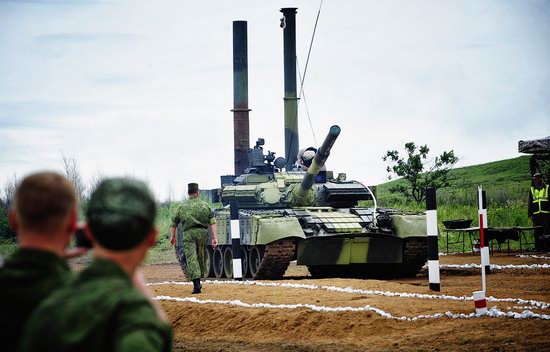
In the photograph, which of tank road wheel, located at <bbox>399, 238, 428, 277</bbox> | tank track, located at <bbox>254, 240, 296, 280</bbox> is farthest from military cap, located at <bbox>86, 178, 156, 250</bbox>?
tank road wheel, located at <bbox>399, 238, 428, 277</bbox>

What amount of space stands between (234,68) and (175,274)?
6.41 m

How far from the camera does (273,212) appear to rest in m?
22.0

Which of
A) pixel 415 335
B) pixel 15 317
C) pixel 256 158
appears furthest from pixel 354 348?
pixel 256 158

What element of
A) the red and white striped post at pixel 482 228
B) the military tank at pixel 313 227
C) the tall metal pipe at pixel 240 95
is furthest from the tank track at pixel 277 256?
the tall metal pipe at pixel 240 95

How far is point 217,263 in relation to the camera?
976 inches

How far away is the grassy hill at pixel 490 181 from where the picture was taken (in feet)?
155

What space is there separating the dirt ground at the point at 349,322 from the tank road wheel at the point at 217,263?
6.90 meters

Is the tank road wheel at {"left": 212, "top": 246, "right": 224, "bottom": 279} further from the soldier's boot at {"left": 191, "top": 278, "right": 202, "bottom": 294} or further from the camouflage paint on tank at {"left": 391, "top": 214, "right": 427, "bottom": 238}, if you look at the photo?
the soldier's boot at {"left": 191, "top": 278, "right": 202, "bottom": 294}

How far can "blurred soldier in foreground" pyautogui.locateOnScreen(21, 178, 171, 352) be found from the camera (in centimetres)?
284

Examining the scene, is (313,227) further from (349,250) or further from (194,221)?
(194,221)

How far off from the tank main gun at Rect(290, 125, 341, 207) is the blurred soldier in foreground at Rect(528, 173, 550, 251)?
656 centimetres

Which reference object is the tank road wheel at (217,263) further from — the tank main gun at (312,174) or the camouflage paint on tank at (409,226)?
the camouflage paint on tank at (409,226)

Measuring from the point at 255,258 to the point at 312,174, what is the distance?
6.38ft

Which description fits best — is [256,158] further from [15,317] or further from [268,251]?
[15,317]
